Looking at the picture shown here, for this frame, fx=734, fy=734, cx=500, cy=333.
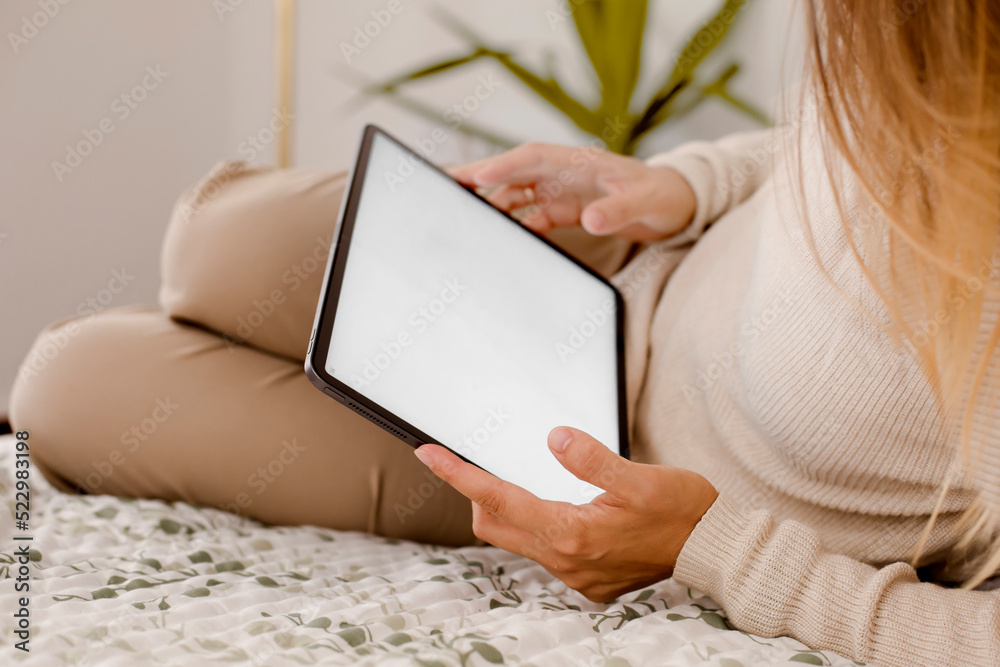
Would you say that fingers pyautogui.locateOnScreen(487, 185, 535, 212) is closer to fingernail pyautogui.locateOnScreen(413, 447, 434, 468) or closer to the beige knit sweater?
the beige knit sweater

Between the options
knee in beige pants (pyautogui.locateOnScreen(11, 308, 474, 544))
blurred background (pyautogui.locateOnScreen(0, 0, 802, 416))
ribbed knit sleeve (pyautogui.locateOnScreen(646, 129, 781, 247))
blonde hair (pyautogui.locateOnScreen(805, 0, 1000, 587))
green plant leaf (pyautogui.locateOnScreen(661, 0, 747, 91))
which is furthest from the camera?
blurred background (pyautogui.locateOnScreen(0, 0, 802, 416))

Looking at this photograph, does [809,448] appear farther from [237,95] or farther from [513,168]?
[237,95]

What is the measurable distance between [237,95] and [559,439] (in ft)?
5.39

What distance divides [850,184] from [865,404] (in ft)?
0.47

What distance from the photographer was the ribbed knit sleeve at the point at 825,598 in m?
0.41

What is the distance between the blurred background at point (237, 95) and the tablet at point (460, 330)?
78 cm

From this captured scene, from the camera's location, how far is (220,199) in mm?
745

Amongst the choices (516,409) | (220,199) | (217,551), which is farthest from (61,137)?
(516,409)

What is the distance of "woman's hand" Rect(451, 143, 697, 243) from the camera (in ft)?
2.32

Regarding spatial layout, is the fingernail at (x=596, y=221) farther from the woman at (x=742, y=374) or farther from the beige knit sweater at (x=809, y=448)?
the beige knit sweater at (x=809, y=448)

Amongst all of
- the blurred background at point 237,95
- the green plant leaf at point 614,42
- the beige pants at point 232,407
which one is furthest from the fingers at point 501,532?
the green plant leaf at point 614,42

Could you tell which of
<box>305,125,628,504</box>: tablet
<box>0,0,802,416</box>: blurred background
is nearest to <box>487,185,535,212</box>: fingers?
<box>305,125,628,504</box>: tablet

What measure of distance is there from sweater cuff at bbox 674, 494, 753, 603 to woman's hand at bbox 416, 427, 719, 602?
11mm

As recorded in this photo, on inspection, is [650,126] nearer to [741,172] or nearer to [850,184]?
[741,172]
